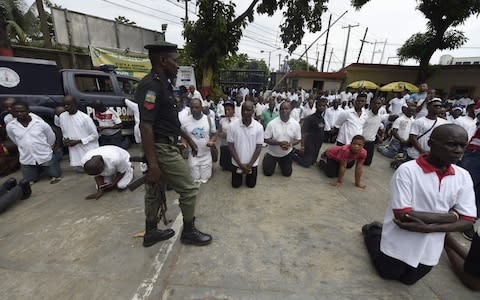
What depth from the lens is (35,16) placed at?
48.4ft

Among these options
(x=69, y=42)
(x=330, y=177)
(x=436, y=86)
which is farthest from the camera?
(x=436, y=86)

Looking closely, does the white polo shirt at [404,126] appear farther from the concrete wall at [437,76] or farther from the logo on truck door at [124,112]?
the concrete wall at [437,76]

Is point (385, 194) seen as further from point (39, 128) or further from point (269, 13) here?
point (269, 13)

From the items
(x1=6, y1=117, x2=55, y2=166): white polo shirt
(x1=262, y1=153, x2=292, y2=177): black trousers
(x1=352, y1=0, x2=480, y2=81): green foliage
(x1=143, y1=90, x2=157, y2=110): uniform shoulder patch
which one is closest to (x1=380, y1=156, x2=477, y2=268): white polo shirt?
(x1=143, y1=90, x2=157, y2=110): uniform shoulder patch

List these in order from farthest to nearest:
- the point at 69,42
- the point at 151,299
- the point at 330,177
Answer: the point at 69,42, the point at 330,177, the point at 151,299

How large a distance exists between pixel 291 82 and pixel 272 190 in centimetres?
2403

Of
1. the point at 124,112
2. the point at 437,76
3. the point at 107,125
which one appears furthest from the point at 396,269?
the point at 437,76

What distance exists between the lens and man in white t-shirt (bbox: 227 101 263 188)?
3746mm

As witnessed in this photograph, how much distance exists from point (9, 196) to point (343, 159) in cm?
483

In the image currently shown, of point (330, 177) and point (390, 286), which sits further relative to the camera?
point (330, 177)

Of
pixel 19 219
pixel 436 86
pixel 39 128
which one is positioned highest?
pixel 436 86

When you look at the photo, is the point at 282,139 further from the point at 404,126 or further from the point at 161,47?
the point at 404,126

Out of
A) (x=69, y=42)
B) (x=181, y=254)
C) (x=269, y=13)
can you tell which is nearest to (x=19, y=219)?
(x=181, y=254)

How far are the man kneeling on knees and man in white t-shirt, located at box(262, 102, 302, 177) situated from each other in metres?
2.38
